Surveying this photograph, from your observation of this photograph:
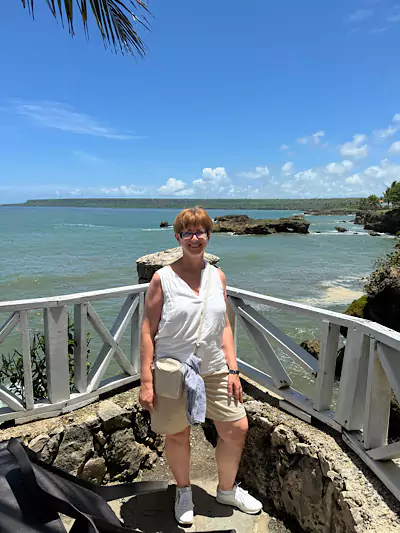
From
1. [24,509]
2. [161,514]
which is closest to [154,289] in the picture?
[24,509]

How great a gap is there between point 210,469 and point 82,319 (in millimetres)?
1802

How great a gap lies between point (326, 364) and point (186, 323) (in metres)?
1.34

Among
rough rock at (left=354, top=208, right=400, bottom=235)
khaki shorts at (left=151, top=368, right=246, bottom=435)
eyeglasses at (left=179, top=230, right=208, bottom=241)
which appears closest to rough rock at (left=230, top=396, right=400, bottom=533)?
khaki shorts at (left=151, top=368, right=246, bottom=435)

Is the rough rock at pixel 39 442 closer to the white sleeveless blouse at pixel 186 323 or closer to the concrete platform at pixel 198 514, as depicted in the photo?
the concrete platform at pixel 198 514

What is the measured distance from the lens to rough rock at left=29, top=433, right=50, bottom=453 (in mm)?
3070

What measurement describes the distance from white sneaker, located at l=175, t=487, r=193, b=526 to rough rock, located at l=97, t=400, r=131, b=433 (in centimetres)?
87

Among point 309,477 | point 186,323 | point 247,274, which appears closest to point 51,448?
point 186,323

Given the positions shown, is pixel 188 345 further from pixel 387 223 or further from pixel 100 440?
pixel 387 223

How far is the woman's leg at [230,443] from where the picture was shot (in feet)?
9.15

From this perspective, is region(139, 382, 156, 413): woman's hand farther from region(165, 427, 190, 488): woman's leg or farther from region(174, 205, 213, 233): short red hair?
region(174, 205, 213, 233): short red hair

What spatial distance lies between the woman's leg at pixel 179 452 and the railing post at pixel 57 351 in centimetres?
110

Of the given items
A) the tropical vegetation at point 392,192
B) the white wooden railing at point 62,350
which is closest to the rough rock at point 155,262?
the white wooden railing at point 62,350

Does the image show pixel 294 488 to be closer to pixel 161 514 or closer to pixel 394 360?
pixel 161 514

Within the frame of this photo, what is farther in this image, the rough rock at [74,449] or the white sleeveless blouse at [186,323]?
the rough rock at [74,449]
